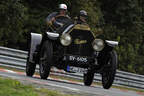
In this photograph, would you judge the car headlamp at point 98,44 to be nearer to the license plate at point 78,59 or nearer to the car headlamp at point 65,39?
the license plate at point 78,59

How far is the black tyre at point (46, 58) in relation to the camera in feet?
33.7

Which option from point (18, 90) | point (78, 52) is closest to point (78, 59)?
point (78, 52)

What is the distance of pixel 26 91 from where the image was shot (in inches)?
265

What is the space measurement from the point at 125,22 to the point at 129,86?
42.9ft

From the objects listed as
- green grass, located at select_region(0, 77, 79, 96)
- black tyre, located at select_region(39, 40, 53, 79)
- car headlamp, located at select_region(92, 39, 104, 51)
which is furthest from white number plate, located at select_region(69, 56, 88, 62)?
green grass, located at select_region(0, 77, 79, 96)

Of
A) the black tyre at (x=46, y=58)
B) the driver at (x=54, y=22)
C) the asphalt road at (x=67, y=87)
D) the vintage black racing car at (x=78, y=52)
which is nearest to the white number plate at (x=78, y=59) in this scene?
the vintage black racing car at (x=78, y=52)

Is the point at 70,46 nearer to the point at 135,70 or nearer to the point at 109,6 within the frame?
the point at 135,70

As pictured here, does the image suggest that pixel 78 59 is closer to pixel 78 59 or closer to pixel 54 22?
pixel 78 59

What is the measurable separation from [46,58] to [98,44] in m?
1.31

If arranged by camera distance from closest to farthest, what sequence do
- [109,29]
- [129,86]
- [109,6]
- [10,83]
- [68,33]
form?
[10,83], [68,33], [129,86], [109,29], [109,6]

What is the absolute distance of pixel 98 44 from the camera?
420 inches

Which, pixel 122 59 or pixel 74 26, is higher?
pixel 74 26

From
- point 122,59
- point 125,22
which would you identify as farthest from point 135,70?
point 125,22

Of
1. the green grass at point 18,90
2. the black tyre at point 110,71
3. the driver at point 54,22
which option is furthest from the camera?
the driver at point 54,22
